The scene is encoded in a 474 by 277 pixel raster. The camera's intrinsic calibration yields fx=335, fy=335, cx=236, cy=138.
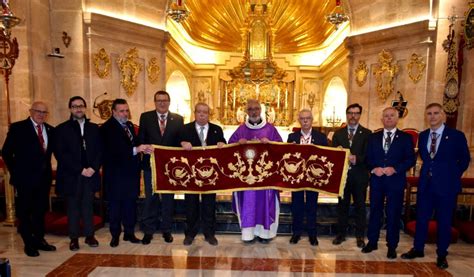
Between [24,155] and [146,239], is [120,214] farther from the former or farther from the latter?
[24,155]

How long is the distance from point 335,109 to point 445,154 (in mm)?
9596

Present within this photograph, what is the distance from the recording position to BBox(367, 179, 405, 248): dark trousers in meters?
4.24

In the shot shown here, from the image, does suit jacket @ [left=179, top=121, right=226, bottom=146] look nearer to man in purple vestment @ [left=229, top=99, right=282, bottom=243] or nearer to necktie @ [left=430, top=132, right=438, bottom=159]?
man in purple vestment @ [left=229, top=99, right=282, bottom=243]

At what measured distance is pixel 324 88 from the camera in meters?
13.9

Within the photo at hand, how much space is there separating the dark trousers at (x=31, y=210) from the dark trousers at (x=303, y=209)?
10.9 ft

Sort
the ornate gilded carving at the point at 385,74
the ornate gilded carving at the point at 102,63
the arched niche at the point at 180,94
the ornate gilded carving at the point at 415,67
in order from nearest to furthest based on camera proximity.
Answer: the ornate gilded carving at the point at 415,67, the ornate gilded carving at the point at 102,63, the ornate gilded carving at the point at 385,74, the arched niche at the point at 180,94

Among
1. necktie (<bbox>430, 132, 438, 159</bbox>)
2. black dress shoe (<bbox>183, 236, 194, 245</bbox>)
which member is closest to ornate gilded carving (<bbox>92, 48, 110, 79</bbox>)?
black dress shoe (<bbox>183, 236, 194, 245</bbox>)

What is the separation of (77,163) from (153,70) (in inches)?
230

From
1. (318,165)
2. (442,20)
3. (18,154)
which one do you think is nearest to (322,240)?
(318,165)

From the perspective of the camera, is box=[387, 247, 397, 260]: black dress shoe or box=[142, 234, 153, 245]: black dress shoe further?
box=[142, 234, 153, 245]: black dress shoe

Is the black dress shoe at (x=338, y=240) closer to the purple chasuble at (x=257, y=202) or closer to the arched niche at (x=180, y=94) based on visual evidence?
the purple chasuble at (x=257, y=202)

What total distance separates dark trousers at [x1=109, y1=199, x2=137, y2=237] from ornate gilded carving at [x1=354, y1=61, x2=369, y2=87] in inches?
295

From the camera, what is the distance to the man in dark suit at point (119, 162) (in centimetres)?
444

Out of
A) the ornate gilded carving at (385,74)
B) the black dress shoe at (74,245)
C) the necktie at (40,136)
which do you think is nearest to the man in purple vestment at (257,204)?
the black dress shoe at (74,245)
